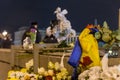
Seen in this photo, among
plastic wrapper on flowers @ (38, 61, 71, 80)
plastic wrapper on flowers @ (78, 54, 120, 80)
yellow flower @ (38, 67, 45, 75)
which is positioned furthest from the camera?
yellow flower @ (38, 67, 45, 75)

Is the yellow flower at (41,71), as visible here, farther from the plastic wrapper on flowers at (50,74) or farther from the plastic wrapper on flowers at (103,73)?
the plastic wrapper on flowers at (103,73)

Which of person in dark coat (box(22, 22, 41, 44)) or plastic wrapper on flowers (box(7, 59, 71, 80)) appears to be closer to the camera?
plastic wrapper on flowers (box(7, 59, 71, 80))

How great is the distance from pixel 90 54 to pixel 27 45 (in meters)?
2.93

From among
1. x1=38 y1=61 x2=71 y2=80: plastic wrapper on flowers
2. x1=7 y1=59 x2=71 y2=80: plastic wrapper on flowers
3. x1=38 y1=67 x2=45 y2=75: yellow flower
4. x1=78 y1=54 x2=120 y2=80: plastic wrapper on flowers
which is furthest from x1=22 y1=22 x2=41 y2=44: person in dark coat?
x1=78 y1=54 x2=120 y2=80: plastic wrapper on flowers

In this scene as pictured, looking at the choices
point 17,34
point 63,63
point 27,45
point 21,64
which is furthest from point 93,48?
point 17,34

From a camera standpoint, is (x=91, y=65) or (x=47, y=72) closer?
(x=91, y=65)

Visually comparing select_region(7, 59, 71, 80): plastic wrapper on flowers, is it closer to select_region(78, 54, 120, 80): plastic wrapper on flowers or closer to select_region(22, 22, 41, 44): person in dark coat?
select_region(78, 54, 120, 80): plastic wrapper on flowers

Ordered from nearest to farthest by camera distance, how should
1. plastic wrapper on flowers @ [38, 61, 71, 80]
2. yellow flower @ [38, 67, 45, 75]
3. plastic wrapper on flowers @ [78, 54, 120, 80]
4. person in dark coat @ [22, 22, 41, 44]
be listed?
1. plastic wrapper on flowers @ [78, 54, 120, 80]
2. plastic wrapper on flowers @ [38, 61, 71, 80]
3. yellow flower @ [38, 67, 45, 75]
4. person in dark coat @ [22, 22, 41, 44]

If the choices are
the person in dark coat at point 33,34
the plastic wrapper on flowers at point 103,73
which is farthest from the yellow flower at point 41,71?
the person in dark coat at point 33,34

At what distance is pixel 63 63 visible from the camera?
449 cm

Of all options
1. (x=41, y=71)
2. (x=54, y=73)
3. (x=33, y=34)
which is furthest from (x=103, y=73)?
(x=33, y=34)

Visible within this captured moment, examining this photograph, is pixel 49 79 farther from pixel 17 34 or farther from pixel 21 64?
pixel 17 34

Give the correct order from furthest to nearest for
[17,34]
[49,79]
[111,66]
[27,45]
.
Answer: [17,34]
[27,45]
[49,79]
[111,66]

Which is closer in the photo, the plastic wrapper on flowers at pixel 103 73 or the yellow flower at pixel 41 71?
the plastic wrapper on flowers at pixel 103 73
